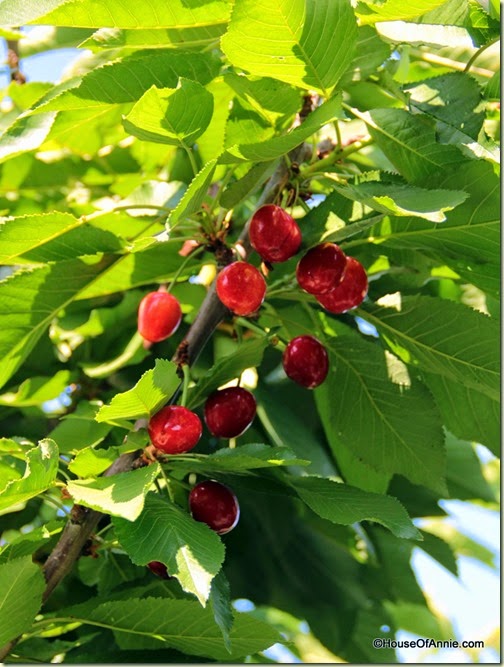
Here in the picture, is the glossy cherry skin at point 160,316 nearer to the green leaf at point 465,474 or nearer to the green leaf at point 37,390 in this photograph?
the green leaf at point 37,390

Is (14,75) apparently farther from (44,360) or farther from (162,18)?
(162,18)

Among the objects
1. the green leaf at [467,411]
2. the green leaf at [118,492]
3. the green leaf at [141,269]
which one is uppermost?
the green leaf at [118,492]

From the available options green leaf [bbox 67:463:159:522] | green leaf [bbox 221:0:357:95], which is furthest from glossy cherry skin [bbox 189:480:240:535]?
green leaf [bbox 221:0:357:95]

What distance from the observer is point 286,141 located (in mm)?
911

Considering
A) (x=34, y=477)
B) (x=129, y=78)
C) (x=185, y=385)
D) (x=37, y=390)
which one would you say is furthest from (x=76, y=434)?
(x=129, y=78)

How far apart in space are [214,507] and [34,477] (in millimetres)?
217

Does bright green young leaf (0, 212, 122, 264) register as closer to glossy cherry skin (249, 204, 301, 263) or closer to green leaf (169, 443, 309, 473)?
glossy cherry skin (249, 204, 301, 263)

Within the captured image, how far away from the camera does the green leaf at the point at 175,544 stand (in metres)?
0.81

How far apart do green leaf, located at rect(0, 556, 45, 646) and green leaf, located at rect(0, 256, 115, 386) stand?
0.28 m

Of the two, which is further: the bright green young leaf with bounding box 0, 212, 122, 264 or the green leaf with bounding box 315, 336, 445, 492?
the green leaf with bounding box 315, 336, 445, 492

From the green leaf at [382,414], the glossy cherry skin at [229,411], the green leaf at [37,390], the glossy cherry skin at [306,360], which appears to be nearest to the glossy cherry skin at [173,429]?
the glossy cherry skin at [229,411]

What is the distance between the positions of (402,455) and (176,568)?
0.48 meters

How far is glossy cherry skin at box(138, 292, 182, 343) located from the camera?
1.14 m

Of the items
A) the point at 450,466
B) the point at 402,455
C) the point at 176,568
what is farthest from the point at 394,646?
the point at 176,568
